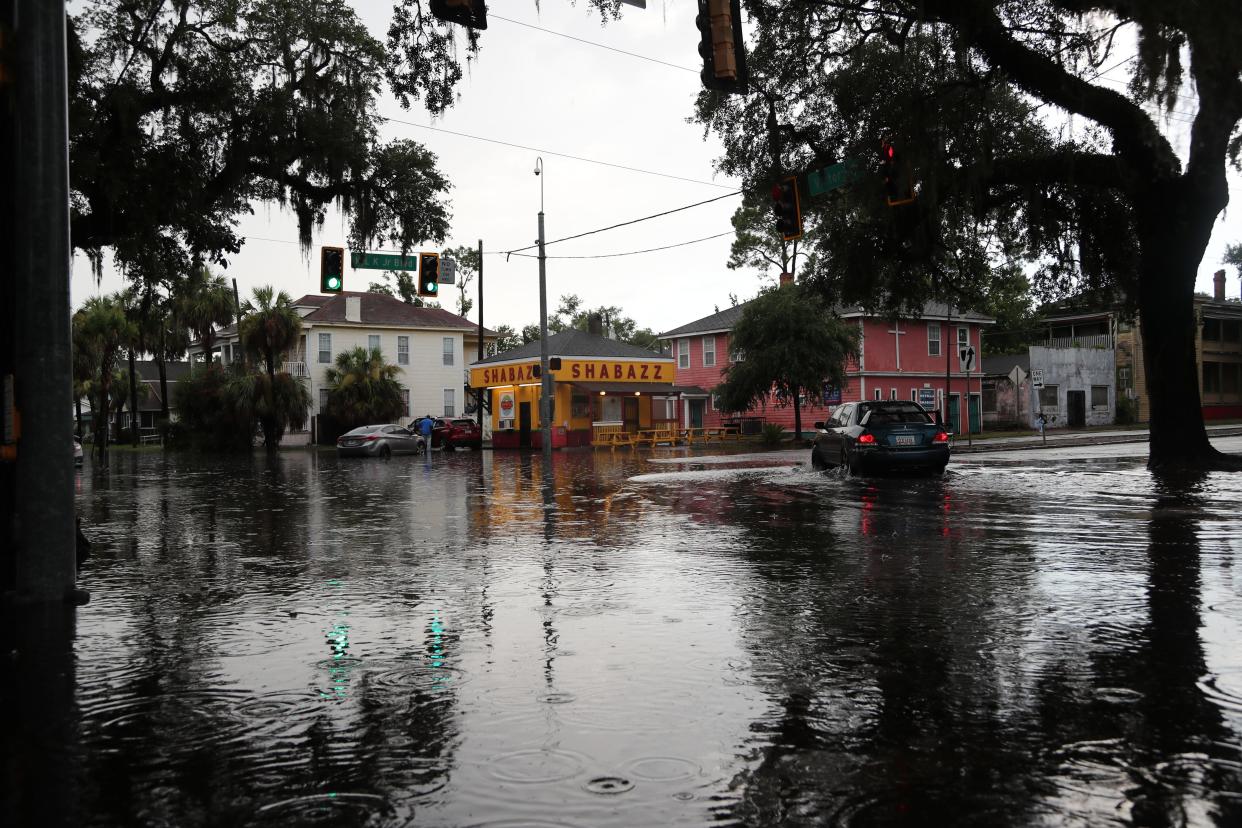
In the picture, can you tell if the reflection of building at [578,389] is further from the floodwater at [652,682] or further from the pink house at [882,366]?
the floodwater at [652,682]

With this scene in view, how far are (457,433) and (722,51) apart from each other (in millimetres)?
41877

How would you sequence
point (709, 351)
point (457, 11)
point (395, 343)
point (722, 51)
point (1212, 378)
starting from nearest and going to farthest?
point (457, 11)
point (722, 51)
point (709, 351)
point (395, 343)
point (1212, 378)

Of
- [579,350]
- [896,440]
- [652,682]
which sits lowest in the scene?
[652,682]

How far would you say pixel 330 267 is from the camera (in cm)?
2500

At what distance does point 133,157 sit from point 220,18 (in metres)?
3.36

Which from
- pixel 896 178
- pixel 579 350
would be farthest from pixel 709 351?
pixel 896 178

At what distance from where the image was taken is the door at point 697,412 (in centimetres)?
6191

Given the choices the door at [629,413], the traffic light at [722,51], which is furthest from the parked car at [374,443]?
the traffic light at [722,51]

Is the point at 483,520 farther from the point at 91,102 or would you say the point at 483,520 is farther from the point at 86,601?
the point at 91,102

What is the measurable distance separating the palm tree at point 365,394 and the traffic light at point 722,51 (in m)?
47.6

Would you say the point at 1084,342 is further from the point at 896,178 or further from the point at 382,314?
the point at 896,178

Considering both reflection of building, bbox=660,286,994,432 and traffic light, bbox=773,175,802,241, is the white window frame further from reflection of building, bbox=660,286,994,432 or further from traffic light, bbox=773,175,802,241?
traffic light, bbox=773,175,802,241

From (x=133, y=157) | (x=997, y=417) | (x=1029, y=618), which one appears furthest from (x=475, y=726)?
(x=997, y=417)

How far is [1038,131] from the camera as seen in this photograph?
2181 cm
